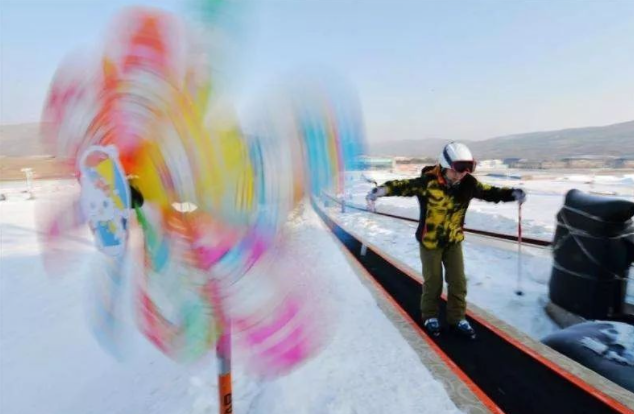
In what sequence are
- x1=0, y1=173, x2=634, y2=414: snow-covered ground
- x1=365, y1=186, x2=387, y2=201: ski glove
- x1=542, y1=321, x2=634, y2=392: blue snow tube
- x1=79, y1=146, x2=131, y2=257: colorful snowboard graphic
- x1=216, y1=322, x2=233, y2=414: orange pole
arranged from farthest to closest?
1. x1=365, y1=186, x2=387, y2=201: ski glove
2. x1=542, y1=321, x2=634, y2=392: blue snow tube
3. x1=0, y1=173, x2=634, y2=414: snow-covered ground
4. x1=216, y1=322, x2=233, y2=414: orange pole
5. x1=79, y1=146, x2=131, y2=257: colorful snowboard graphic

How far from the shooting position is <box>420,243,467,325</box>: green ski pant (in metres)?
3.69

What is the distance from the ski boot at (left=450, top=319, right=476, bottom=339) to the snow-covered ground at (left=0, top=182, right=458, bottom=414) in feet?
1.99

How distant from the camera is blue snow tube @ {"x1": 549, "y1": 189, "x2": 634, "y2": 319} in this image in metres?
4.42

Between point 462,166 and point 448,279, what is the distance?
121cm

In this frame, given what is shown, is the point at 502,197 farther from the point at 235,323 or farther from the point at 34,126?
the point at 34,126

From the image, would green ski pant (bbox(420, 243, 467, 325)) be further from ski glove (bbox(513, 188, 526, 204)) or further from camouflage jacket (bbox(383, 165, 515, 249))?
ski glove (bbox(513, 188, 526, 204))

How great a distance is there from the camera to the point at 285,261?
1.47 m

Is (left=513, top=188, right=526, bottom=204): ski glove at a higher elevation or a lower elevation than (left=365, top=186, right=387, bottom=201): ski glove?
lower

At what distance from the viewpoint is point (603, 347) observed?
332cm

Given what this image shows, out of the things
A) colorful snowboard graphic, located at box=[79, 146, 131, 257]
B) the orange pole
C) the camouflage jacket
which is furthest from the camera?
the camouflage jacket

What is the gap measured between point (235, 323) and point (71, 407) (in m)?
2.75

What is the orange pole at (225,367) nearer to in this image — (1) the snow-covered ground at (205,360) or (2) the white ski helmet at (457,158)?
(1) the snow-covered ground at (205,360)

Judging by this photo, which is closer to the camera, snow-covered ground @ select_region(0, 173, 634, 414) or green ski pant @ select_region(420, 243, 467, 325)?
snow-covered ground @ select_region(0, 173, 634, 414)

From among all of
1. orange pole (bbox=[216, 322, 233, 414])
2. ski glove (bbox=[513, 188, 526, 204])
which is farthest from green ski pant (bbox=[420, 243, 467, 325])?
orange pole (bbox=[216, 322, 233, 414])
